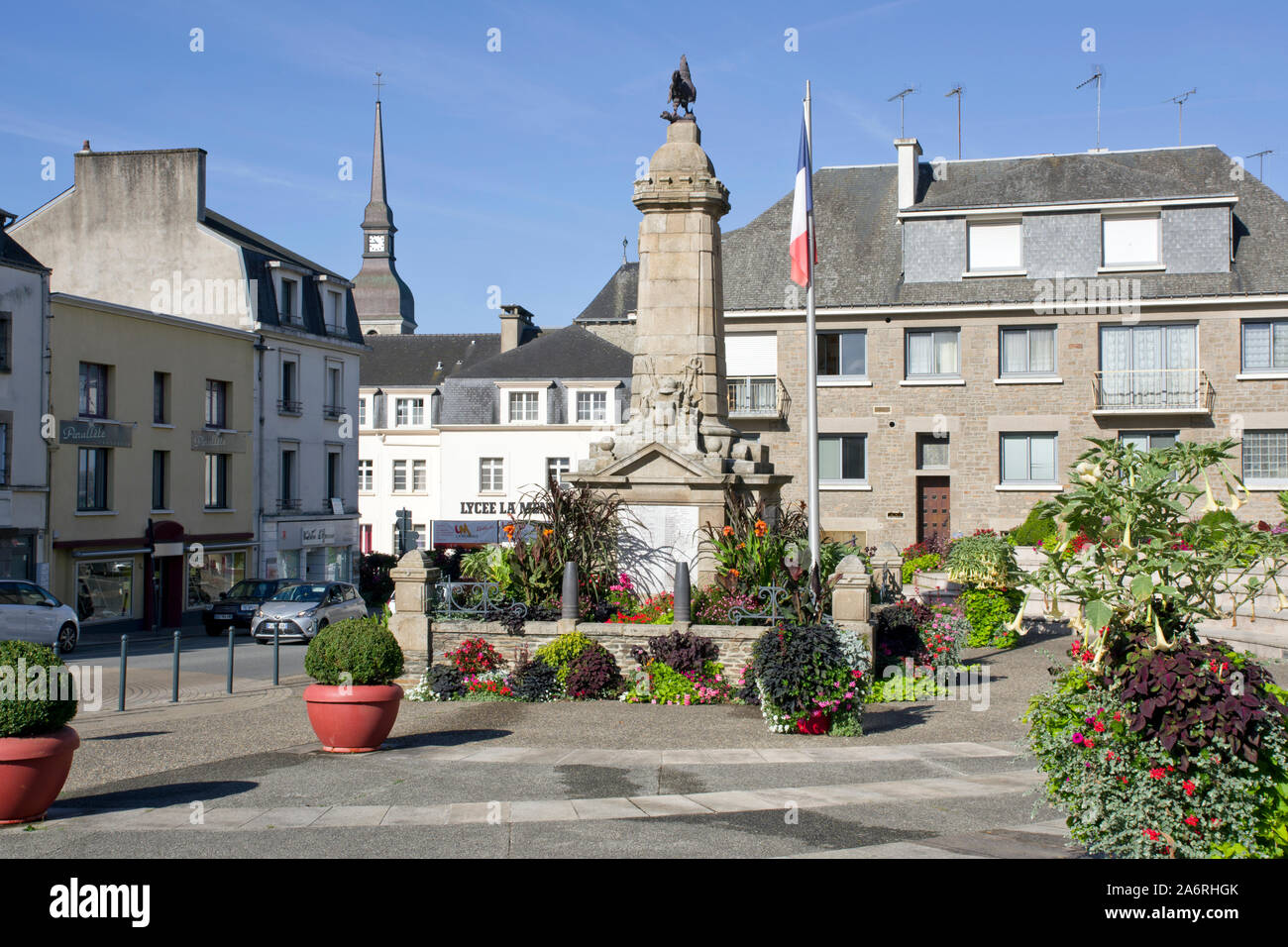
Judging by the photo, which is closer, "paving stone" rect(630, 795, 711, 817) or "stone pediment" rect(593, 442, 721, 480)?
"paving stone" rect(630, 795, 711, 817)

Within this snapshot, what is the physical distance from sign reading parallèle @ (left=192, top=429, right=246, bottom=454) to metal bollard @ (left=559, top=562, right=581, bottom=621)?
25.1m

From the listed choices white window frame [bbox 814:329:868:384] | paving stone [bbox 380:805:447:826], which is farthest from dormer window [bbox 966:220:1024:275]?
paving stone [bbox 380:805:447:826]

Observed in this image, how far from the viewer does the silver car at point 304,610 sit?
26.6 m

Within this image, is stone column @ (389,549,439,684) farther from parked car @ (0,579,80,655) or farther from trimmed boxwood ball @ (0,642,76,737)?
parked car @ (0,579,80,655)

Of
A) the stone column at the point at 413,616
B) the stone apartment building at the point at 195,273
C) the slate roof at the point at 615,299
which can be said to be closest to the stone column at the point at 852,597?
the stone column at the point at 413,616

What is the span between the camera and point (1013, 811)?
30.3 ft

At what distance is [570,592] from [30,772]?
25.9 feet

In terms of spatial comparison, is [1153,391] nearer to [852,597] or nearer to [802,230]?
[802,230]

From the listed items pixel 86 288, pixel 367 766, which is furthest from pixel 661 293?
pixel 86 288

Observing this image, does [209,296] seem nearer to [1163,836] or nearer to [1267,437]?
[1267,437]

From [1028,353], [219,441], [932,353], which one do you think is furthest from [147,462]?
[1028,353]

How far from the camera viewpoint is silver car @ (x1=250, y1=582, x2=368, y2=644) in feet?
87.4

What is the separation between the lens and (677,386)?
17844mm

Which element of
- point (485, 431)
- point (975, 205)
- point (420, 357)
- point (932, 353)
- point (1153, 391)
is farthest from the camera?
point (420, 357)
